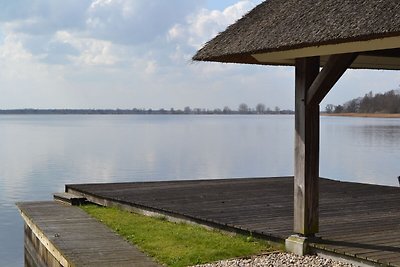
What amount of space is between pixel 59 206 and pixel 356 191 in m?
5.10

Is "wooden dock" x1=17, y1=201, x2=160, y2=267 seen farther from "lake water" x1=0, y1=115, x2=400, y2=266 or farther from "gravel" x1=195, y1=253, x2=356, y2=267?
"lake water" x1=0, y1=115, x2=400, y2=266

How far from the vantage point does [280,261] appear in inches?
249

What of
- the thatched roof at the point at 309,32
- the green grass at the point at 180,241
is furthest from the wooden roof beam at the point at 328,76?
the green grass at the point at 180,241

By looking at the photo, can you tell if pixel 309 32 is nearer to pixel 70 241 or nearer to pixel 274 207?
pixel 274 207

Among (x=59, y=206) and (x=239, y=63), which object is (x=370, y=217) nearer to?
(x=239, y=63)

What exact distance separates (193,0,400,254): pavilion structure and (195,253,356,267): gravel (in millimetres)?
187

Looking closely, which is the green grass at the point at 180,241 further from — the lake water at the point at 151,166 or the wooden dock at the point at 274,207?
the lake water at the point at 151,166

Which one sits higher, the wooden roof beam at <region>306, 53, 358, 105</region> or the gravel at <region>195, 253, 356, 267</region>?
the wooden roof beam at <region>306, 53, 358, 105</region>

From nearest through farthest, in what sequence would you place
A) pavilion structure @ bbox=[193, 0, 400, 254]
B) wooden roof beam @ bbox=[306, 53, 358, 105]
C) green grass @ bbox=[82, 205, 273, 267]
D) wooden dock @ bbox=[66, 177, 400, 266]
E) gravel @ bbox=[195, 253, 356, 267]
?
pavilion structure @ bbox=[193, 0, 400, 254] < wooden roof beam @ bbox=[306, 53, 358, 105] < gravel @ bbox=[195, 253, 356, 267] < wooden dock @ bbox=[66, 177, 400, 266] < green grass @ bbox=[82, 205, 273, 267]

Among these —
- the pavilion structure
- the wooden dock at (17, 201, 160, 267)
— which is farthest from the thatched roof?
the wooden dock at (17, 201, 160, 267)

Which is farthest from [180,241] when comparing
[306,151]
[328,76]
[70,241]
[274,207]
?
[328,76]

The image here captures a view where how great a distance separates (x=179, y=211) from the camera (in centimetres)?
870

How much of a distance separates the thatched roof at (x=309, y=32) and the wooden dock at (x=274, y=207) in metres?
1.96

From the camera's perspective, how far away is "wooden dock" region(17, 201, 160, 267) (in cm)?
670
